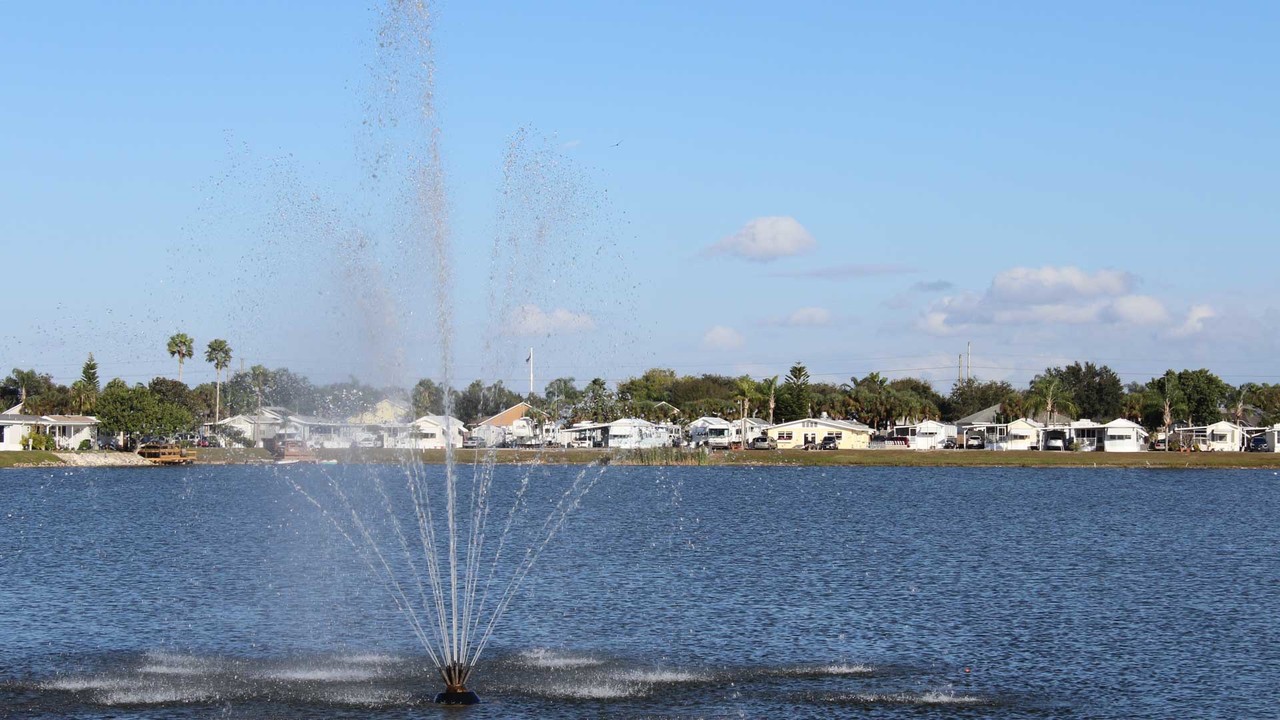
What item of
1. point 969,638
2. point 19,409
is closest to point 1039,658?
point 969,638

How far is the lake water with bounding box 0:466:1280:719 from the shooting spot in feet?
94.6

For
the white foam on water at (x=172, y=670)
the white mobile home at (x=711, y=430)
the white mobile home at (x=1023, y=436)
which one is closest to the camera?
the white foam on water at (x=172, y=670)

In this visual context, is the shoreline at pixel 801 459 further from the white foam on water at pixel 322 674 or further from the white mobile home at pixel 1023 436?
the white foam on water at pixel 322 674

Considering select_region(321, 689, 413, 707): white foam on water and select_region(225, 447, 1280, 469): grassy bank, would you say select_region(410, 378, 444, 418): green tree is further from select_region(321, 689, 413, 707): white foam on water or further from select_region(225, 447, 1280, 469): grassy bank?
select_region(225, 447, 1280, 469): grassy bank

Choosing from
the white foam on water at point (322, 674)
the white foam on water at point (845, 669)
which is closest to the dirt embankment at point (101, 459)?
the white foam on water at point (322, 674)

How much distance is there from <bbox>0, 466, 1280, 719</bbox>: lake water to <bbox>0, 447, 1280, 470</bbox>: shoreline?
71161mm

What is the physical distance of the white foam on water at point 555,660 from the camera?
3219cm

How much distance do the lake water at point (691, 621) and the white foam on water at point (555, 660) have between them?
169 mm

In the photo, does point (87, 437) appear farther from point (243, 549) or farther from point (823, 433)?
point (243, 549)

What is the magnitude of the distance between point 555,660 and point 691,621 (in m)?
6.93

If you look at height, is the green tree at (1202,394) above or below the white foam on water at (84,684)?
above

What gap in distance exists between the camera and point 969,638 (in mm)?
36438

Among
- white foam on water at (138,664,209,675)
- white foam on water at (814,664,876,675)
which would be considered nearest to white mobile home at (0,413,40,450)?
white foam on water at (138,664,209,675)

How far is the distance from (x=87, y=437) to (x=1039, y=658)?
5813 inches
